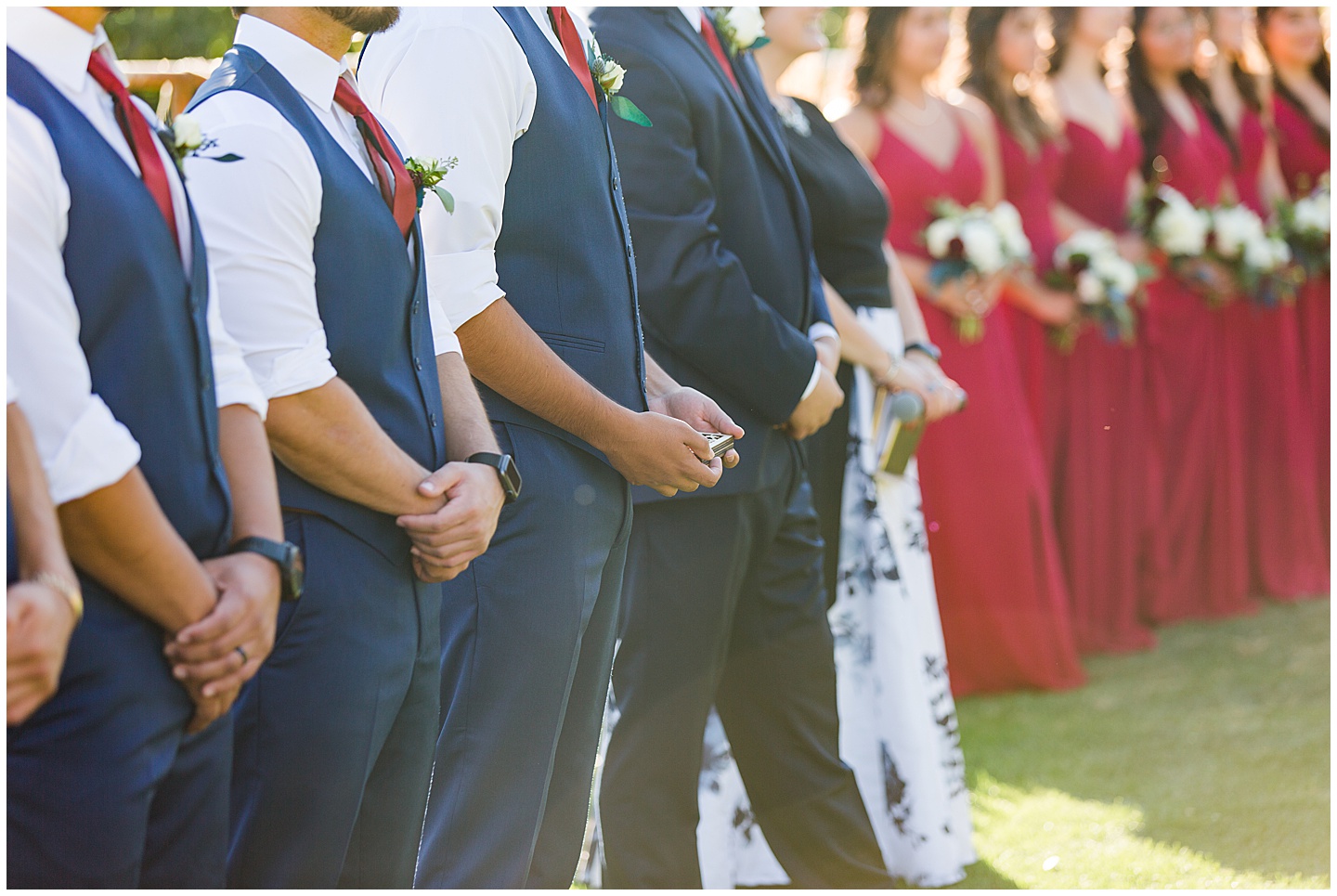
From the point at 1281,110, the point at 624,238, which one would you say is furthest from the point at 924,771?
the point at 1281,110

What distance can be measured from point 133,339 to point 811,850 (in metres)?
2.19

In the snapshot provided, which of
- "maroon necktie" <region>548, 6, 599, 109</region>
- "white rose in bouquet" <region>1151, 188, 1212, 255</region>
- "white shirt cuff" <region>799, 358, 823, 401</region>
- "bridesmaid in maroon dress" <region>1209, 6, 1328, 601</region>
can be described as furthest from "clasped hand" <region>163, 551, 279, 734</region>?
"bridesmaid in maroon dress" <region>1209, 6, 1328, 601</region>

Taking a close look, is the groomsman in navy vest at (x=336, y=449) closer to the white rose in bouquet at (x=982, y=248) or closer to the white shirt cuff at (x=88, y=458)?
the white shirt cuff at (x=88, y=458)

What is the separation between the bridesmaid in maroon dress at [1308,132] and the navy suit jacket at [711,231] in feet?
15.3

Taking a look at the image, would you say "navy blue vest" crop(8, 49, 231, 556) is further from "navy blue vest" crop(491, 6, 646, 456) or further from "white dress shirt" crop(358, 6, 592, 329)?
"navy blue vest" crop(491, 6, 646, 456)

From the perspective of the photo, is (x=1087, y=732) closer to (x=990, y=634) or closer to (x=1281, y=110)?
(x=990, y=634)

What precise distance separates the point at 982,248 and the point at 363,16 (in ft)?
11.5

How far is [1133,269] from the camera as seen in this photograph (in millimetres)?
5781

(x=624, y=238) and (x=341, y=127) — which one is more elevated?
(x=341, y=127)

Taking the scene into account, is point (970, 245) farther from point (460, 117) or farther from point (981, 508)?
point (460, 117)

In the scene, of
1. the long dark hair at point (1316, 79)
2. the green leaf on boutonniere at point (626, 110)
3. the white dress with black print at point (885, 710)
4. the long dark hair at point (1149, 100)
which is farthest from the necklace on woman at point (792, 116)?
the long dark hair at point (1316, 79)

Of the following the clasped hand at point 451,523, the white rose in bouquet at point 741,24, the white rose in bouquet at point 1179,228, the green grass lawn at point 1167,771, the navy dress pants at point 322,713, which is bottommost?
the green grass lawn at point 1167,771

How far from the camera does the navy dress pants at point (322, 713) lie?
5.54 feet

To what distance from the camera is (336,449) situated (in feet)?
5.69
